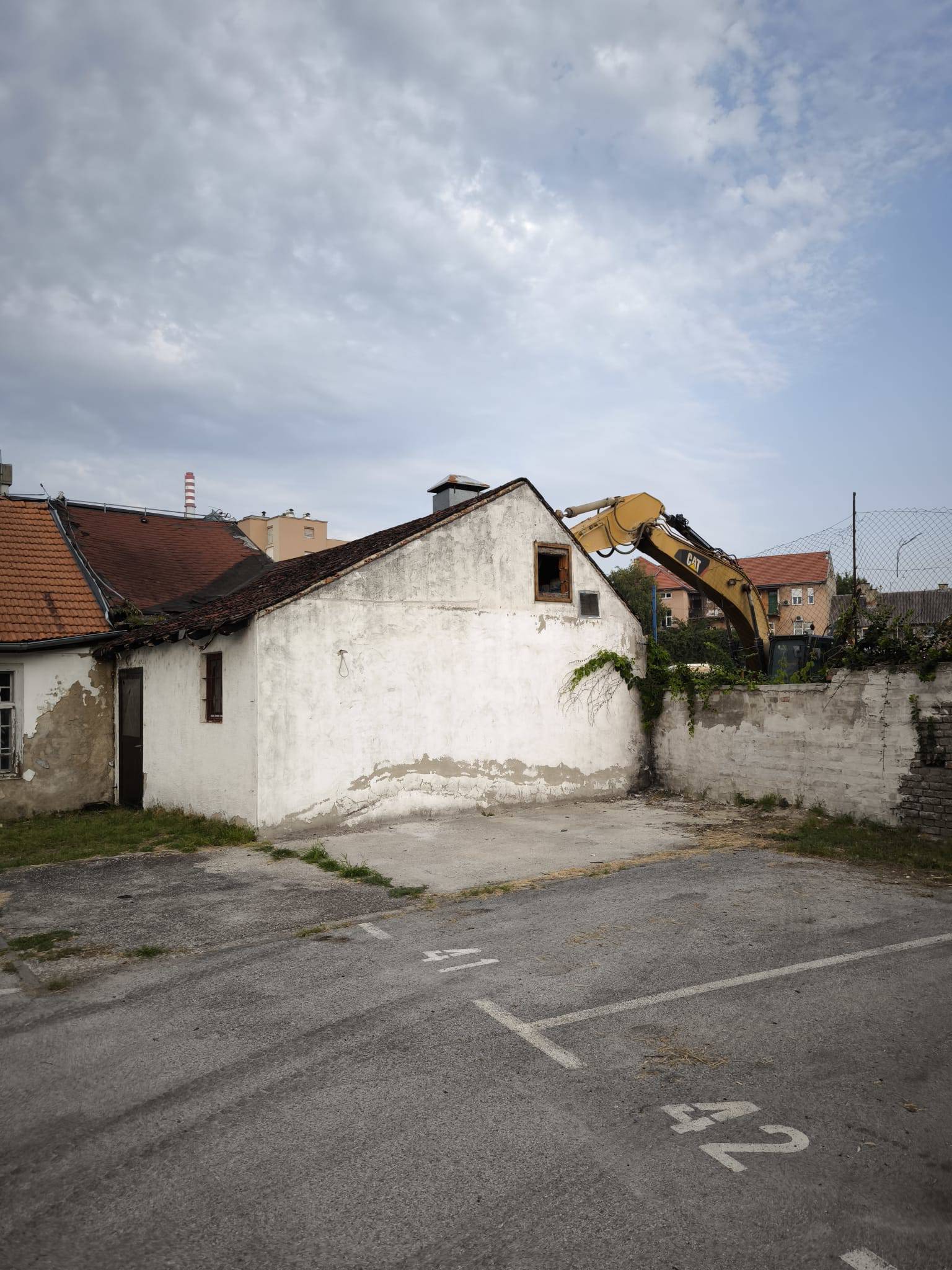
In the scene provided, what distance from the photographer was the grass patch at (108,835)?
11.3m

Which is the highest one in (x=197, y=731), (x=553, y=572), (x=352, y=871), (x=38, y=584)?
(x=553, y=572)

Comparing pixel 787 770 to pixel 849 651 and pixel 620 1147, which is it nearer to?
pixel 849 651

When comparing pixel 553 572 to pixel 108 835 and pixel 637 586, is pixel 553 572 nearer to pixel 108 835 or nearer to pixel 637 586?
pixel 108 835

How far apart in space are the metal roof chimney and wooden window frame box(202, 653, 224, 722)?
19.1 ft

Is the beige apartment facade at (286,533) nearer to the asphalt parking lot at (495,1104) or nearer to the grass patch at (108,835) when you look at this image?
the grass patch at (108,835)

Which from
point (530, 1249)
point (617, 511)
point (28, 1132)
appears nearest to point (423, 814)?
point (617, 511)

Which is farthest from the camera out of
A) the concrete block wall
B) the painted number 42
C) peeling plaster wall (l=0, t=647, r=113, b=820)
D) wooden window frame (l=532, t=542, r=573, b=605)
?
wooden window frame (l=532, t=542, r=573, b=605)

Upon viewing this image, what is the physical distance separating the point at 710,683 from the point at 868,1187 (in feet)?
39.1

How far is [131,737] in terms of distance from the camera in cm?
1529

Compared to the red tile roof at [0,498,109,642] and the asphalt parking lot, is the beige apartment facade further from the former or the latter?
the asphalt parking lot

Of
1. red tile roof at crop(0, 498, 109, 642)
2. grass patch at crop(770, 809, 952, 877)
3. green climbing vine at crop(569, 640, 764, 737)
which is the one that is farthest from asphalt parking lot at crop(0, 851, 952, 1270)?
red tile roof at crop(0, 498, 109, 642)

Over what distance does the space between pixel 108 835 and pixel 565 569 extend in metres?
8.80

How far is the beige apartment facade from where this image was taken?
5528 centimetres

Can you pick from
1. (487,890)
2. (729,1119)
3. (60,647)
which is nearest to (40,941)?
(487,890)
